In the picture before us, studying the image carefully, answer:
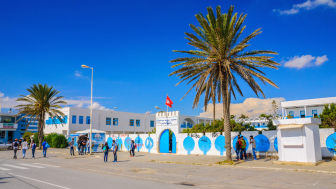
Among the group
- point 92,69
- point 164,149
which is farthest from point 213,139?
point 92,69

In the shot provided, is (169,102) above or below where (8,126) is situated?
above

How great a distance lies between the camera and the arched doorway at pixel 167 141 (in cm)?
2652

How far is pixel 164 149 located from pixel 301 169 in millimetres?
16417

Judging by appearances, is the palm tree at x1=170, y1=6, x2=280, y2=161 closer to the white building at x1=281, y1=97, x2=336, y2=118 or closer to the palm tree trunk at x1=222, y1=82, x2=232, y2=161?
the palm tree trunk at x1=222, y1=82, x2=232, y2=161

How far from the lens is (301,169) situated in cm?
1275

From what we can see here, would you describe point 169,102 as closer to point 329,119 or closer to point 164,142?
point 164,142

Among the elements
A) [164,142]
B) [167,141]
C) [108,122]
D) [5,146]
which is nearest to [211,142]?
[167,141]

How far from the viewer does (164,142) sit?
27359 millimetres

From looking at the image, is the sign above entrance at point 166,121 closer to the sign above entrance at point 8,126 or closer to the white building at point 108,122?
the white building at point 108,122

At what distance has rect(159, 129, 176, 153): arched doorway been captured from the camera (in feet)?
87.0

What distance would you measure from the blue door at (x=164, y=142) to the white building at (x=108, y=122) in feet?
58.2

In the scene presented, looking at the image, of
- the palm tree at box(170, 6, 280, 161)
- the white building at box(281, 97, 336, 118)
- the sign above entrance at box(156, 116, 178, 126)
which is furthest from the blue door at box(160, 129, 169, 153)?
the white building at box(281, 97, 336, 118)

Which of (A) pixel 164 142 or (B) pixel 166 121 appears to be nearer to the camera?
(B) pixel 166 121

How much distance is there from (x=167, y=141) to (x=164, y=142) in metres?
0.43
